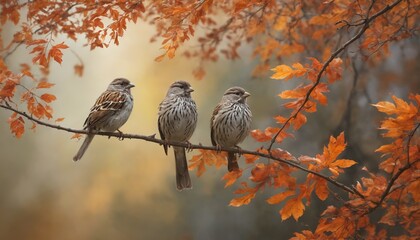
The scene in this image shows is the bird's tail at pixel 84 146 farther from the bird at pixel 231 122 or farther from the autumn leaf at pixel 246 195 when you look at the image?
the autumn leaf at pixel 246 195

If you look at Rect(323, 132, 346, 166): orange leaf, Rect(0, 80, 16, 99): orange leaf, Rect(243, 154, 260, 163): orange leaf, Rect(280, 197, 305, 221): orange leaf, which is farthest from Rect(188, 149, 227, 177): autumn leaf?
Rect(0, 80, 16, 99): orange leaf

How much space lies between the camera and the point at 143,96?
374 cm

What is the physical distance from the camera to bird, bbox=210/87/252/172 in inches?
102

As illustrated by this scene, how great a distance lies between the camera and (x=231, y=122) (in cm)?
258

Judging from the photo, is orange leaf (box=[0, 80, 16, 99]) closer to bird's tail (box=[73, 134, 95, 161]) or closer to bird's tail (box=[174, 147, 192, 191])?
bird's tail (box=[73, 134, 95, 161])

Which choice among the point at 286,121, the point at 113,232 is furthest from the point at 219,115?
the point at 113,232

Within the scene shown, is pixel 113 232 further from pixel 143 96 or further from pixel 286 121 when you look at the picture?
pixel 286 121

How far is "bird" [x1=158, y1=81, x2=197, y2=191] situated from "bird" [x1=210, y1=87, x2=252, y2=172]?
0.44 feet

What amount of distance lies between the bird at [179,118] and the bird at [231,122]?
0.13 m

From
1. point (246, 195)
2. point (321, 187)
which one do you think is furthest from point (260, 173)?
point (321, 187)

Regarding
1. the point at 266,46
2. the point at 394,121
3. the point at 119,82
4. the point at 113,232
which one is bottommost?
the point at 113,232

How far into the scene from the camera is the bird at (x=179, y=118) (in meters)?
2.56

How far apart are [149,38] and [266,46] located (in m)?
0.92

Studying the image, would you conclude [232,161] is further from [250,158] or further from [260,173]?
[260,173]
